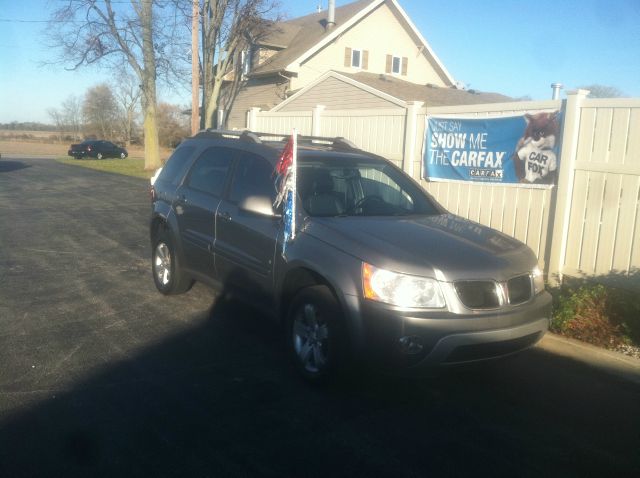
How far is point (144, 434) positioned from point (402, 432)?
1.62m

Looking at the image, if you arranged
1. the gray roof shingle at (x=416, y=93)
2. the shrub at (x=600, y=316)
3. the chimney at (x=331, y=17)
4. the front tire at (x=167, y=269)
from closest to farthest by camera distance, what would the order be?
the shrub at (x=600, y=316) < the front tire at (x=167, y=269) < the gray roof shingle at (x=416, y=93) < the chimney at (x=331, y=17)

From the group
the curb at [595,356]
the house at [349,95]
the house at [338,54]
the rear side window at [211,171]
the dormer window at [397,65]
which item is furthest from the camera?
the dormer window at [397,65]

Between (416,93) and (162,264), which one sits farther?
(416,93)

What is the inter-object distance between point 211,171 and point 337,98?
13.5 meters

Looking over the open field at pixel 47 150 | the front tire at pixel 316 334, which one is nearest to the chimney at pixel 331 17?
the open field at pixel 47 150

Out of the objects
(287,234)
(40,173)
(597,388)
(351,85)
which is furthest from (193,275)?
(40,173)

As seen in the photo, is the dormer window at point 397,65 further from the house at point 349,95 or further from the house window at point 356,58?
the house at point 349,95

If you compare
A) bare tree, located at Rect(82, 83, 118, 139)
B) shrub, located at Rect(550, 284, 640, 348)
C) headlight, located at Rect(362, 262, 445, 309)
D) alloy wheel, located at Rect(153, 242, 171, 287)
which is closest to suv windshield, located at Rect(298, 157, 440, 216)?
headlight, located at Rect(362, 262, 445, 309)

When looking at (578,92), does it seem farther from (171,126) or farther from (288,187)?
(171,126)

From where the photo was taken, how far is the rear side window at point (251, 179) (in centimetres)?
552

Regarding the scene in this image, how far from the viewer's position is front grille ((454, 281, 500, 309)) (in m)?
4.25

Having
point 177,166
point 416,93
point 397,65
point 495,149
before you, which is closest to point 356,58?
point 397,65

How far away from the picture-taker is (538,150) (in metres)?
7.32

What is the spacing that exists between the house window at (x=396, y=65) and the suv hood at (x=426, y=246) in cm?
2771
